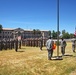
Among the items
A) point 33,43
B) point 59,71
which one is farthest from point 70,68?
point 33,43

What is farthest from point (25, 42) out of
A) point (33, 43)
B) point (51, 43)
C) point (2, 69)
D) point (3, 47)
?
point (2, 69)

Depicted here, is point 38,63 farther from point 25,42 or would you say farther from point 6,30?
point 6,30

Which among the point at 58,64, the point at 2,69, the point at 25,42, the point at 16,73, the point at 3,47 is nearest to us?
the point at 16,73

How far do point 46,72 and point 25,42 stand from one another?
31.8 meters

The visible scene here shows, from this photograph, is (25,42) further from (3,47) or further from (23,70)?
(23,70)

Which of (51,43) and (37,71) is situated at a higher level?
(51,43)

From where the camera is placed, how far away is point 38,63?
18281 millimetres

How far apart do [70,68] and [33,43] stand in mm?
28046

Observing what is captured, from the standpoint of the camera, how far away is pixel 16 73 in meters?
15.2

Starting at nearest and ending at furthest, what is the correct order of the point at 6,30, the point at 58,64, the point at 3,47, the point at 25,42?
1. the point at 58,64
2. the point at 3,47
3. the point at 25,42
4. the point at 6,30

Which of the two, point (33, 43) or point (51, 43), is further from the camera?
point (33, 43)

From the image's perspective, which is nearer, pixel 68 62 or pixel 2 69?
pixel 2 69

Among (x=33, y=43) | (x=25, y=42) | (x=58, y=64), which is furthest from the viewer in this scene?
(x=25, y=42)

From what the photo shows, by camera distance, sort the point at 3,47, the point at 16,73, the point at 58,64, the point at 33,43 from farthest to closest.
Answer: the point at 33,43
the point at 3,47
the point at 58,64
the point at 16,73
